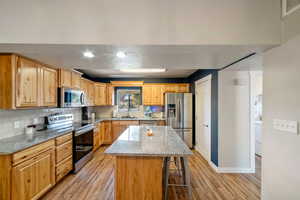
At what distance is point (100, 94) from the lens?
5.41m

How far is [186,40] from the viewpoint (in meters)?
1.73

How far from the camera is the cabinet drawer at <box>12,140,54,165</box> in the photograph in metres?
1.92

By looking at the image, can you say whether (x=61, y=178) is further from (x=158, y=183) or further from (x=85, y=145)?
(x=158, y=183)

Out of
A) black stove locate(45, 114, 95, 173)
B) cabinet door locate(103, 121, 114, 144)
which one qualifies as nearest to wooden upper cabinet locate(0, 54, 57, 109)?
black stove locate(45, 114, 95, 173)

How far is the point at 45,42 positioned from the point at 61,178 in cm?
244

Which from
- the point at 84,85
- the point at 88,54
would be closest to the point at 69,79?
the point at 84,85

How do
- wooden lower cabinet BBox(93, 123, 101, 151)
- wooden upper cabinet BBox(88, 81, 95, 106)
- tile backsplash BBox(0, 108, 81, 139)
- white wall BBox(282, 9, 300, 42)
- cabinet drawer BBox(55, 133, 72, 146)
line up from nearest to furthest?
white wall BBox(282, 9, 300, 42) → tile backsplash BBox(0, 108, 81, 139) → cabinet drawer BBox(55, 133, 72, 146) → wooden lower cabinet BBox(93, 123, 101, 151) → wooden upper cabinet BBox(88, 81, 95, 106)

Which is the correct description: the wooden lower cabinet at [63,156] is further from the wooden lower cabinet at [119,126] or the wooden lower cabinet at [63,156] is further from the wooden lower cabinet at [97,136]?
the wooden lower cabinet at [119,126]

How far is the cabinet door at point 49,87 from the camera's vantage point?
280 cm

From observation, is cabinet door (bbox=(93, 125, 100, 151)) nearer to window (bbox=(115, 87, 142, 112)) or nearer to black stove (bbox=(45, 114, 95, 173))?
black stove (bbox=(45, 114, 95, 173))

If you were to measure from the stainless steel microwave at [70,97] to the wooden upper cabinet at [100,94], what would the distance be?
122 centimetres

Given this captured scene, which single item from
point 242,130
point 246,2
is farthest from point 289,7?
point 242,130

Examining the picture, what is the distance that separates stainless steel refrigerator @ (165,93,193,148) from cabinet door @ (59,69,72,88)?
2.96 metres

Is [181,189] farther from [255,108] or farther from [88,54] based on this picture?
[255,108]
